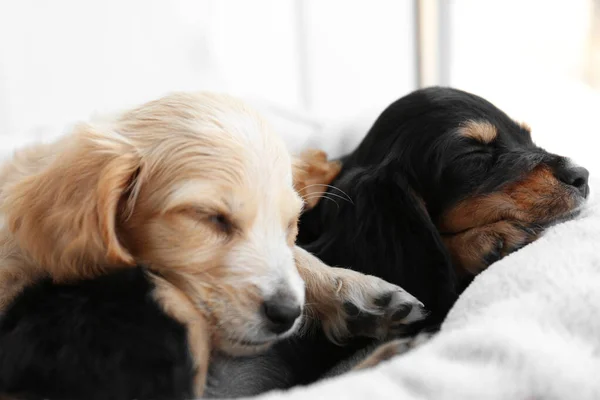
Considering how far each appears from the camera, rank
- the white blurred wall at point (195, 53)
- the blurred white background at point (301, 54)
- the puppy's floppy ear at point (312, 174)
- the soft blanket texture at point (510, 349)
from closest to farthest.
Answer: the soft blanket texture at point (510, 349)
the puppy's floppy ear at point (312, 174)
the blurred white background at point (301, 54)
the white blurred wall at point (195, 53)

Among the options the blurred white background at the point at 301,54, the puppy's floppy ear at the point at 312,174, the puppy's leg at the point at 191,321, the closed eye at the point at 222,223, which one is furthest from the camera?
the blurred white background at the point at 301,54

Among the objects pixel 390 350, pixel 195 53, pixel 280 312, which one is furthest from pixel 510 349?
pixel 195 53

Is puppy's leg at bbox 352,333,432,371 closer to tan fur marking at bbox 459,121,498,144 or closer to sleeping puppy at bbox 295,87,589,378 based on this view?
sleeping puppy at bbox 295,87,589,378

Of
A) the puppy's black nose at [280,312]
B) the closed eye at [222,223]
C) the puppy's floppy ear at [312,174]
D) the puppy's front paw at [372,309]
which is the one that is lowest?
the puppy's front paw at [372,309]

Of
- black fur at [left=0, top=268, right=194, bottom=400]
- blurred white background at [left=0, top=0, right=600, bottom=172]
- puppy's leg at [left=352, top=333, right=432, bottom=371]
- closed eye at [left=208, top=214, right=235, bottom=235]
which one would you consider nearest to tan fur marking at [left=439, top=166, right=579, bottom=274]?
puppy's leg at [left=352, top=333, right=432, bottom=371]

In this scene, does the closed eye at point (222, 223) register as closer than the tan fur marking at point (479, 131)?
Yes

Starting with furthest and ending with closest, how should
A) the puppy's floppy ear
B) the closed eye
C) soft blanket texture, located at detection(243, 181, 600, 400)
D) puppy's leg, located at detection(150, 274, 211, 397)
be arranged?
the puppy's floppy ear < the closed eye < puppy's leg, located at detection(150, 274, 211, 397) < soft blanket texture, located at detection(243, 181, 600, 400)

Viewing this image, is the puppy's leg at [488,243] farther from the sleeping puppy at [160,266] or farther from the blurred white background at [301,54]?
the blurred white background at [301,54]

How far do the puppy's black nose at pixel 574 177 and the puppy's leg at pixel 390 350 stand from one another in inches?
19.1

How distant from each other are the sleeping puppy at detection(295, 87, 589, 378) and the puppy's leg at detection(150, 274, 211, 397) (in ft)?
1.19

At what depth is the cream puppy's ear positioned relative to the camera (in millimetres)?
981

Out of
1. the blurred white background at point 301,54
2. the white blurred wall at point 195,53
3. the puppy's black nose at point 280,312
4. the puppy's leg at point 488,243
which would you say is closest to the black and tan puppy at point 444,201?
the puppy's leg at point 488,243

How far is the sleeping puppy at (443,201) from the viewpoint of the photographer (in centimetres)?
126

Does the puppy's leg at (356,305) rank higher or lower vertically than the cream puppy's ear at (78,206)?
lower
